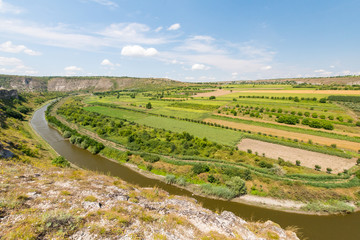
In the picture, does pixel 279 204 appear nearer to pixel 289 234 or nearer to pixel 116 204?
pixel 289 234

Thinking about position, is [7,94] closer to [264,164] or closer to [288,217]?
[264,164]

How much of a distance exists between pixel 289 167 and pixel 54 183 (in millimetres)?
39825

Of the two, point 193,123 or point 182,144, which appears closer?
point 182,144

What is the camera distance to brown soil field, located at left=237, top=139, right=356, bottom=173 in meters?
33.7

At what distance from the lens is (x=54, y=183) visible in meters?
12.1

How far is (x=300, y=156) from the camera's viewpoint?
3769cm

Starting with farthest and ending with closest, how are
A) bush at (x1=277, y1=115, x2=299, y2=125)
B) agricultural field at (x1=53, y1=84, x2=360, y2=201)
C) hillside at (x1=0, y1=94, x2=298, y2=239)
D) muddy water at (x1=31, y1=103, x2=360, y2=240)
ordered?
bush at (x1=277, y1=115, x2=299, y2=125) → agricultural field at (x1=53, y1=84, x2=360, y2=201) → muddy water at (x1=31, y1=103, x2=360, y2=240) → hillside at (x1=0, y1=94, x2=298, y2=239)

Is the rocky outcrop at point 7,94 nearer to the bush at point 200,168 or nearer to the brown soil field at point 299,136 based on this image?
the bush at point 200,168

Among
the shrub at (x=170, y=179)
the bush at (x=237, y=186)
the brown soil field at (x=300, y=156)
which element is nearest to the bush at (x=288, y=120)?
the brown soil field at (x=300, y=156)

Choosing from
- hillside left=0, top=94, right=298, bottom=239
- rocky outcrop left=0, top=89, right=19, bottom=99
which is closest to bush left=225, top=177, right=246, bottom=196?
hillside left=0, top=94, right=298, bottom=239

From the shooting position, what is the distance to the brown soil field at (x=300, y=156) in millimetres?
33656

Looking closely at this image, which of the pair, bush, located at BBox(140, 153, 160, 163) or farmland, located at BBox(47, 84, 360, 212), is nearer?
farmland, located at BBox(47, 84, 360, 212)

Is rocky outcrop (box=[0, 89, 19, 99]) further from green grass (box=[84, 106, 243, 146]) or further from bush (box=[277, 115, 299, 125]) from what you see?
bush (box=[277, 115, 299, 125])

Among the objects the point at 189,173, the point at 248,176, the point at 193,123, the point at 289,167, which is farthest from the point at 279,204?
the point at 193,123
